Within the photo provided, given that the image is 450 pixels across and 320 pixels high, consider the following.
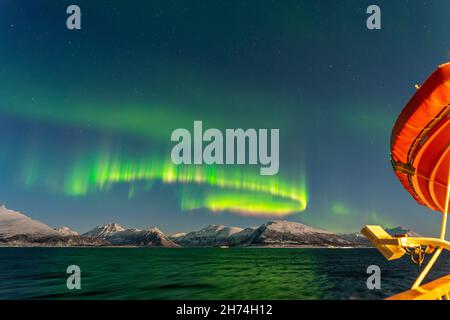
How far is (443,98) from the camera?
5.56 metres

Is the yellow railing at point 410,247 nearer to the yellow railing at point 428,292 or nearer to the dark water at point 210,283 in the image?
the yellow railing at point 428,292

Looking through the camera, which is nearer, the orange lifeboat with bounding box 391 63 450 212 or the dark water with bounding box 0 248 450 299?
the orange lifeboat with bounding box 391 63 450 212

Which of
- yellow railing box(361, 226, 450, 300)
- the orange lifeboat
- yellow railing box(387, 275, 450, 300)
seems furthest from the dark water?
yellow railing box(361, 226, 450, 300)

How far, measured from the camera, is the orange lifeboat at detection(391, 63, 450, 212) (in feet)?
18.3

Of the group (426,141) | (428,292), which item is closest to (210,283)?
(428,292)

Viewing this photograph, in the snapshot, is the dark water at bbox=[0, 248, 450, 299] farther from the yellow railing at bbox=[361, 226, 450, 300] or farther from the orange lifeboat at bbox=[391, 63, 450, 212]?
the yellow railing at bbox=[361, 226, 450, 300]

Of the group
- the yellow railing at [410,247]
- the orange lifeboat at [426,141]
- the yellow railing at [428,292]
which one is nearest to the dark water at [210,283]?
the orange lifeboat at [426,141]

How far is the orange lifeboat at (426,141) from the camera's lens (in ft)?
18.3

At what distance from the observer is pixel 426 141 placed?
6691 mm

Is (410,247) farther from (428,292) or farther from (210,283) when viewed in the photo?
(210,283)
